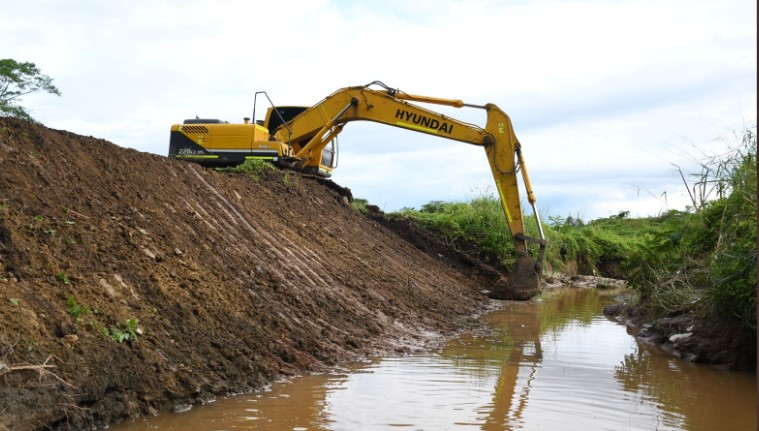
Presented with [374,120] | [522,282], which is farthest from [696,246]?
[374,120]

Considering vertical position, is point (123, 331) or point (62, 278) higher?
point (62, 278)

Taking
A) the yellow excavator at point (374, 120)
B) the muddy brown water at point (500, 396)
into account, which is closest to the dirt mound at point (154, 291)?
the muddy brown water at point (500, 396)

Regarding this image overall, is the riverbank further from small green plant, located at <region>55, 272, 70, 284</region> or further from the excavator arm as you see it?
small green plant, located at <region>55, 272, 70, 284</region>

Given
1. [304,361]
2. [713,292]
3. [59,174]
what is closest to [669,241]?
[713,292]

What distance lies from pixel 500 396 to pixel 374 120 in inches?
426

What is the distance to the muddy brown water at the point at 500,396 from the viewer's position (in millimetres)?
6719

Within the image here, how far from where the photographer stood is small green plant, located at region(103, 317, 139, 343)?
691 cm

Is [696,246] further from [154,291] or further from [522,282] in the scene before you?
[154,291]

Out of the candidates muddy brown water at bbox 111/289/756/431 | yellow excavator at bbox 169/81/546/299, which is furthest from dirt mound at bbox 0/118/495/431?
yellow excavator at bbox 169/81/546/299

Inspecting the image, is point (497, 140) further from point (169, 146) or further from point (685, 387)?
point (685, 387)

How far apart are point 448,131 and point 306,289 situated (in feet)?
24.5

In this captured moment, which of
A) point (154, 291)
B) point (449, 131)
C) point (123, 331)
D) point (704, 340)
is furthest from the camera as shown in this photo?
point (449, 131)

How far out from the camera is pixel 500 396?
8.04 m

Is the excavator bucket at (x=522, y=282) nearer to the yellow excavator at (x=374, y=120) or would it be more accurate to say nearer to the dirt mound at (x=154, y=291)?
the yellow excavator at (x=374, y=120)
